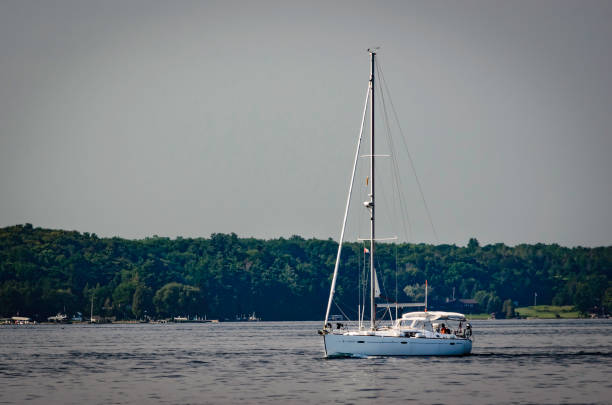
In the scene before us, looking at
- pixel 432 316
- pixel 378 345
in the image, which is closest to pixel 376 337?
pixel 378 345

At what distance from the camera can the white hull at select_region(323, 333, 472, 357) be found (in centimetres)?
9806

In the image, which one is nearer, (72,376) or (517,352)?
(72,376)

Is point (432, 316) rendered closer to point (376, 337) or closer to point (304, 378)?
point (376, 337)

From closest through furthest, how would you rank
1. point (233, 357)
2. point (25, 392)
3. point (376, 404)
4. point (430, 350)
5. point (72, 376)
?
point (376, 404) → point (25, 392) → point (72, 376) → point (430, 350) → point (233, 357)

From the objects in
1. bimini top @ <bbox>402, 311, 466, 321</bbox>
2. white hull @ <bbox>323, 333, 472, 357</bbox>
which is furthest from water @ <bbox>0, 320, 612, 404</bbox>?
bimini top @ <bbox>402, 311, 466, 321</bbox>

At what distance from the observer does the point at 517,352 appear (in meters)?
124

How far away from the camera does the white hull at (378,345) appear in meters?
98.1

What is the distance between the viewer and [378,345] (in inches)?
3858

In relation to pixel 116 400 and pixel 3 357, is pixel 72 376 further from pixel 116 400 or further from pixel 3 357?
pixel 3 357

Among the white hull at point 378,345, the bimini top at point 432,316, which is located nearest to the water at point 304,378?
the white hull at point 378,345

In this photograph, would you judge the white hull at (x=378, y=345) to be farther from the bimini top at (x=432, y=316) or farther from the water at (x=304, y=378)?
the bimini top at (x=432, y=316)

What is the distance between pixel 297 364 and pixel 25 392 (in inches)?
A: 1314

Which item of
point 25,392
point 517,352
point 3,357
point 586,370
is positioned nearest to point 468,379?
point 586,370

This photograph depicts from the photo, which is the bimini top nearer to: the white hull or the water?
the white hull
